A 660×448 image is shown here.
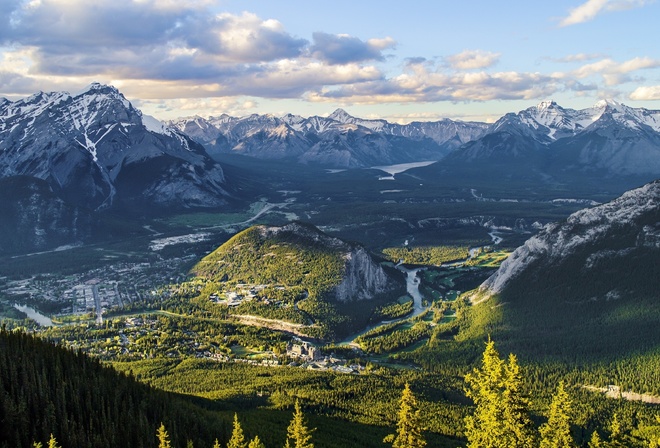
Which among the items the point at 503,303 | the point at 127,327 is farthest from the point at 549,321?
the point at 127,327

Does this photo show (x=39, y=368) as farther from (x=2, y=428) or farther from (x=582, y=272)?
(x=582, y=272)

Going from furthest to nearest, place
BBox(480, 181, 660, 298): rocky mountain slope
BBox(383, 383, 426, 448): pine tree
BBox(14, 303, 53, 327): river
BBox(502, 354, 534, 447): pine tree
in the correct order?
1. BBox(480, 181, 660, 298): rocky mountain slope
2. BBox(14, 303, 53, 327): river
3. BBox(383, 383, 426, 448): pine tree
4. BBox(502, 354, 534, 447): pine tree

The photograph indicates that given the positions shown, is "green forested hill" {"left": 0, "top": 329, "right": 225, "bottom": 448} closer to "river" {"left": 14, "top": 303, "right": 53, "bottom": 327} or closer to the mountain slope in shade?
"river" {"left": 14, "top": 303, "right": 53, "bottom": 327}

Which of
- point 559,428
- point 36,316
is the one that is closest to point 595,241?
point 559,428

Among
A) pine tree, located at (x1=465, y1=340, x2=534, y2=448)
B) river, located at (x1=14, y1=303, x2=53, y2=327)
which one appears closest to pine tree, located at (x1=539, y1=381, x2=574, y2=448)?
pine tree, located at (x1=465, y1=340, x2=534, y2=448)

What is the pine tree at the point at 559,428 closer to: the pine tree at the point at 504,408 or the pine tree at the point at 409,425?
the pine tree at the point at 504,408

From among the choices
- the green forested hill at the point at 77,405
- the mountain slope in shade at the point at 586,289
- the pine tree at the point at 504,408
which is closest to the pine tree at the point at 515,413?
the pine tree at the point at 504,408
